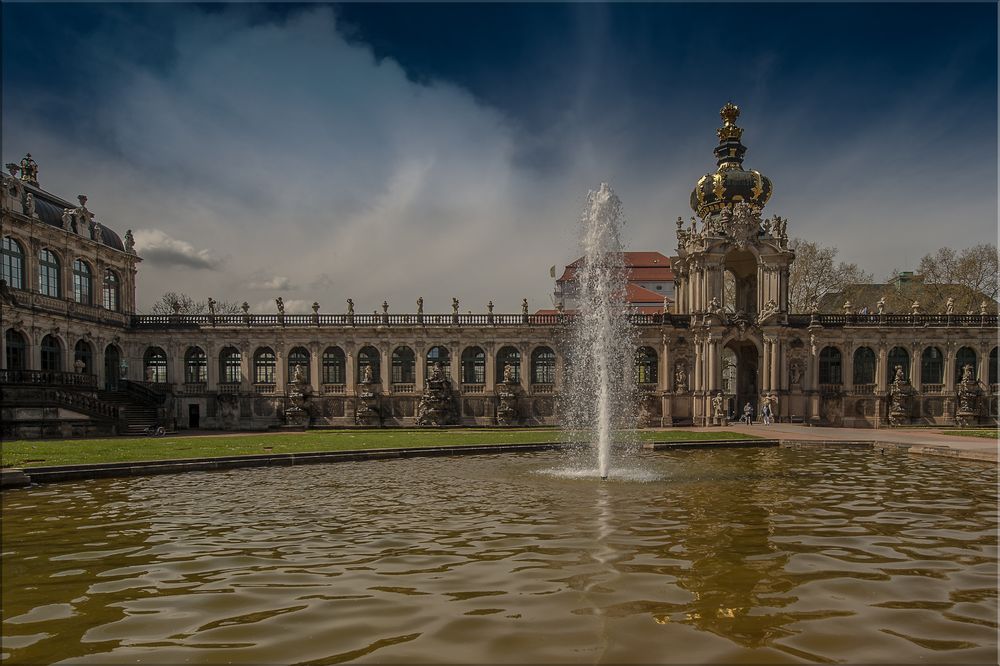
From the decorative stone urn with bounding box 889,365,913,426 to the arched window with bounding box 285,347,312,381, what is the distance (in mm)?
41912

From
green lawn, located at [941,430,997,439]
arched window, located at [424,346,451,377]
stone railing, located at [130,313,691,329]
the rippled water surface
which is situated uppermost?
stone railing, located at [130,313,691,329]

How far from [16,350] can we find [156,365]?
10.3 meters

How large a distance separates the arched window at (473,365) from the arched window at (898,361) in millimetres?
29560

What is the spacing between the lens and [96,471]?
57.4 ft

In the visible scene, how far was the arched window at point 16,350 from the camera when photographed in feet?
120

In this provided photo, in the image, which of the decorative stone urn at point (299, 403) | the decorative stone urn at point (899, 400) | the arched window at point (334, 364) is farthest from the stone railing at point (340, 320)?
the decorative stone urn at point (899, 400)

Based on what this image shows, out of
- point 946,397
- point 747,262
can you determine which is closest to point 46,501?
point 747,262

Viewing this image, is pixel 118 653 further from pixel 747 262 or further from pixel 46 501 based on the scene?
pixel 747 262

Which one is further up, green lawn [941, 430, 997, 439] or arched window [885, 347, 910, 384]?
arched window [885, 347, 910, 384]

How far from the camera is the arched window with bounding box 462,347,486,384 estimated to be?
4660cm

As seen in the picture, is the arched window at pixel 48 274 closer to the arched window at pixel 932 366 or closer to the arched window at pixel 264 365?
the arched window at pixel 264 365

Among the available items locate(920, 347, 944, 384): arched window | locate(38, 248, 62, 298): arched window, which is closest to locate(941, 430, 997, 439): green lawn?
locate(920, 347, 944, 384): arched window

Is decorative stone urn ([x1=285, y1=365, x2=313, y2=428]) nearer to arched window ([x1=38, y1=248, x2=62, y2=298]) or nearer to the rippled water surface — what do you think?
arched window ([x1=38, y1=248, x2=62, y2=298])

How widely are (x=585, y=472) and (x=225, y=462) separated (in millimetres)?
11273
